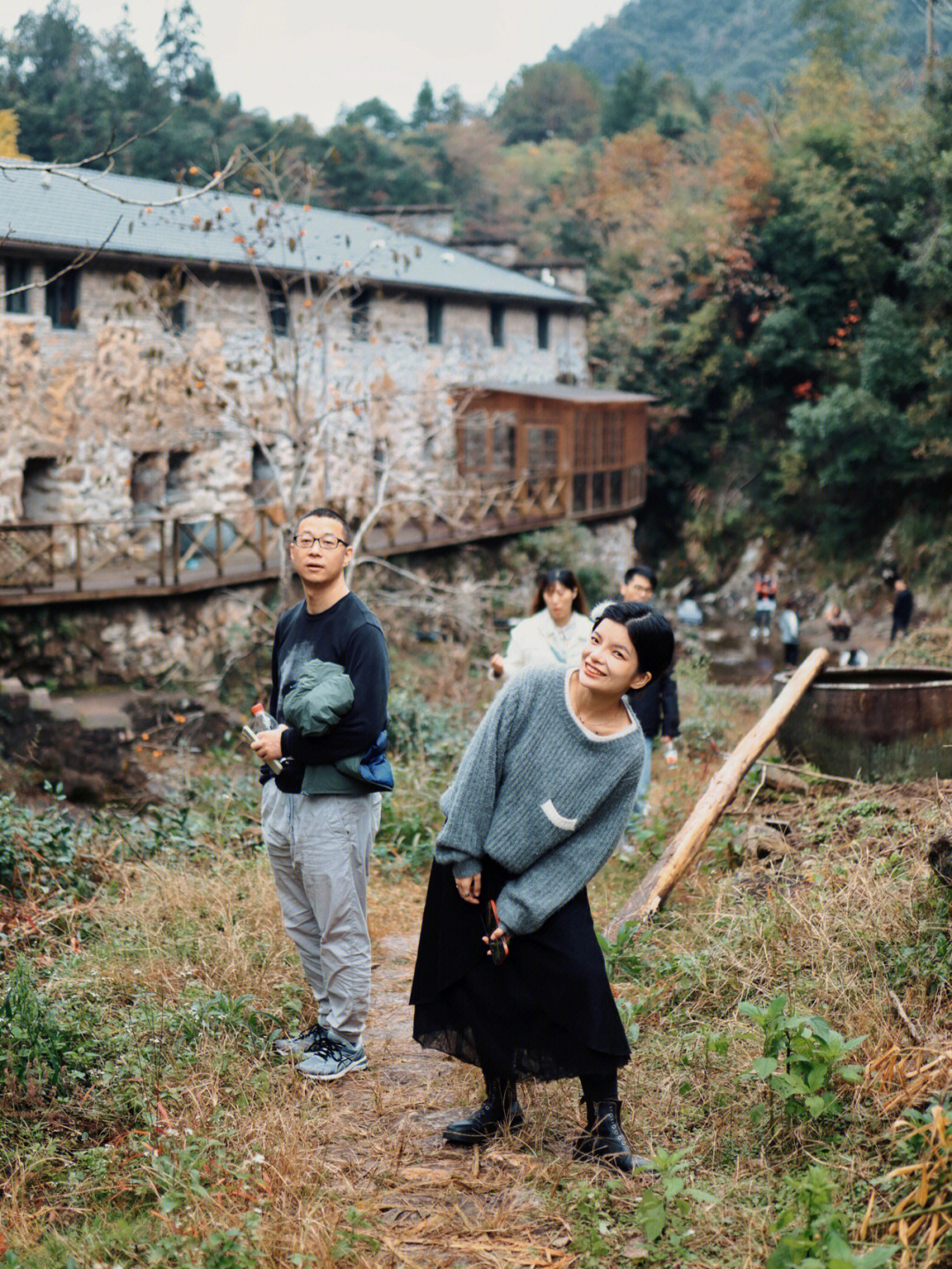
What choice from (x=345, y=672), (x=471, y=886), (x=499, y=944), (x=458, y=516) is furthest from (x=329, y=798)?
(x=458, y=516)

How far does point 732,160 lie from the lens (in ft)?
86.2

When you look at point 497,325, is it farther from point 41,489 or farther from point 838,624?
point 41,489

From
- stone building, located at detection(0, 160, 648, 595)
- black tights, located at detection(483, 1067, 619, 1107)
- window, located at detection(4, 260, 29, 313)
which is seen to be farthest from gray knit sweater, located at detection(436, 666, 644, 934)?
window, located at detection(4, 260, 29, 313)

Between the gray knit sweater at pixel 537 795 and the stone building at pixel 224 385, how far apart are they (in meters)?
8.58

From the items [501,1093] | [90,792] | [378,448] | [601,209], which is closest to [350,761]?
[501,1093]

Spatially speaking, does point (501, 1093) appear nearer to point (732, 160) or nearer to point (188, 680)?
point (188, 680)

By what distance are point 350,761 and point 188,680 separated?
462 inches

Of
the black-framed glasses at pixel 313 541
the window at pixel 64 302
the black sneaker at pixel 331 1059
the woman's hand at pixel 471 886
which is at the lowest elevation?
the black sneaker at pixel 331 1059

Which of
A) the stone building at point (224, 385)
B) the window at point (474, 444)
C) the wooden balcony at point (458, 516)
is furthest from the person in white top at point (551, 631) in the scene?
Answer: the window at point (474, 444)

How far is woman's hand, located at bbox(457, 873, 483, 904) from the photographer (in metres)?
3.15

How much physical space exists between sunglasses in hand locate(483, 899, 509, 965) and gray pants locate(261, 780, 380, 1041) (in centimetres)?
71

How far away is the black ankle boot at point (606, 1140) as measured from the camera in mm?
3131

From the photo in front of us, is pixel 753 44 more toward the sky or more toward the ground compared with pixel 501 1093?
more toward the sky

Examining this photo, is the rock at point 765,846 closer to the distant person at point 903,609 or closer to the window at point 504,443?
the distant person at point 903,609
